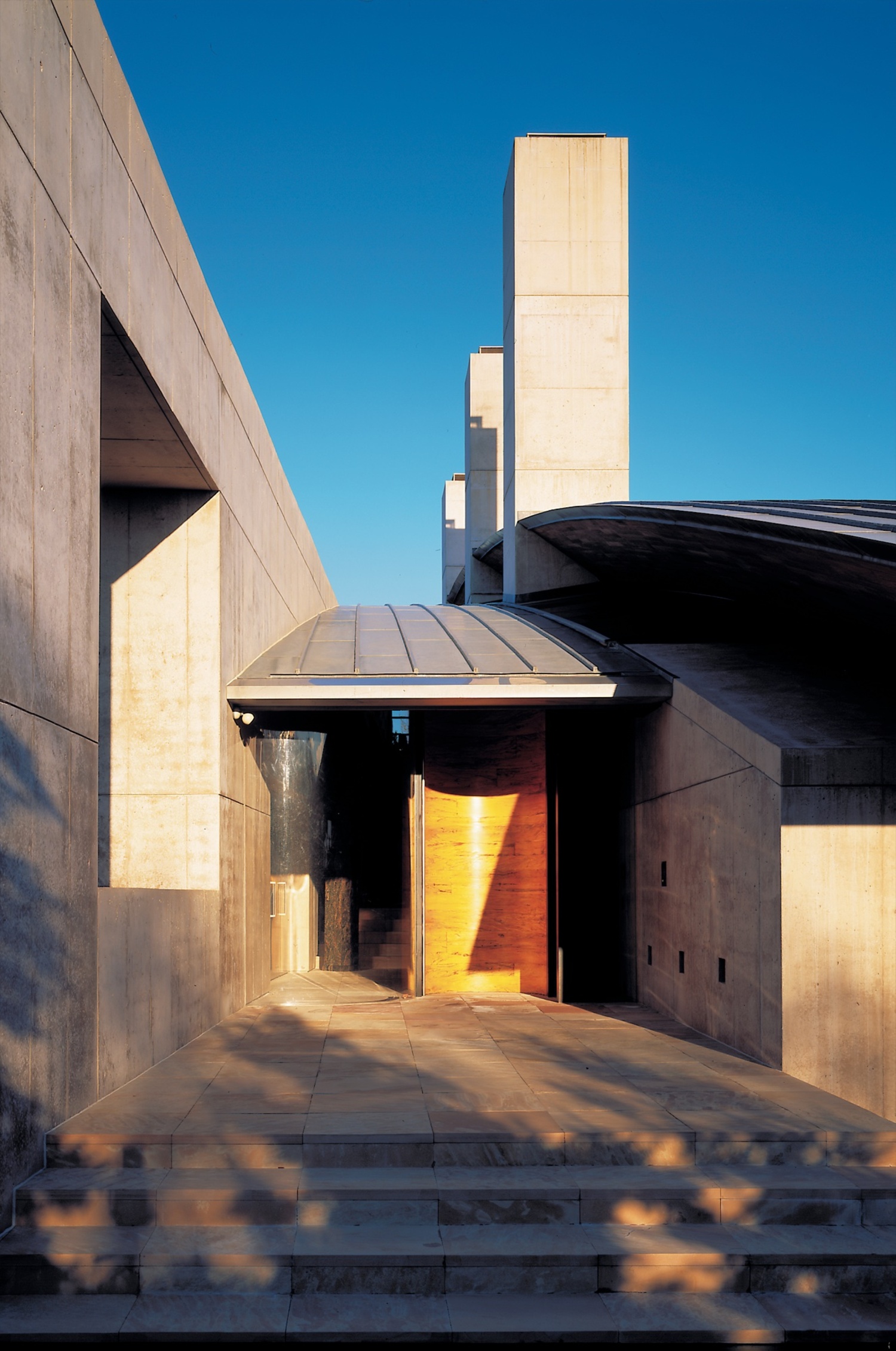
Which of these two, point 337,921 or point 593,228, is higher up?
point 593,228

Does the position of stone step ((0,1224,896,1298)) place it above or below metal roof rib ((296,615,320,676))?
below

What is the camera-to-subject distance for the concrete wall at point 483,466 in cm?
2919

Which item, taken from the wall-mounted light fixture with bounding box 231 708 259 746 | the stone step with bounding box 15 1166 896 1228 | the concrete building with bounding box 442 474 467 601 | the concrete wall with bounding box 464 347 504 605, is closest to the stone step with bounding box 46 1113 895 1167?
the stone step with bounding box 15 1166 896 1228

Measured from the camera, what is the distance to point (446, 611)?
17.6 metres

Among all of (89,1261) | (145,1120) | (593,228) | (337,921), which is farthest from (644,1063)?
(593,228)

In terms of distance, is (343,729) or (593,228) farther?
(593,228)

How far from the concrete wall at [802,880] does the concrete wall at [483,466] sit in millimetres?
18444

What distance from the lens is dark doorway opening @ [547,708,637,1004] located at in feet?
46.1

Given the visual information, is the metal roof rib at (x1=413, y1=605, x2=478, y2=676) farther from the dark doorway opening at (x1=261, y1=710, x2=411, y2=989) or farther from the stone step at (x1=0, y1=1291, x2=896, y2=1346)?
the stone step at (x1=0, y1=1291, x2=896, y2=1346)

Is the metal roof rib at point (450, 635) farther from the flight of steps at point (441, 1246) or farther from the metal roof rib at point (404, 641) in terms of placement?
the flight of steps at point (441, 1246)

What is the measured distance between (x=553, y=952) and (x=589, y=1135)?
24.2 ft

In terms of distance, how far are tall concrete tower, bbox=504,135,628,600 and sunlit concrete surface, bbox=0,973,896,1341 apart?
13391 millimetres

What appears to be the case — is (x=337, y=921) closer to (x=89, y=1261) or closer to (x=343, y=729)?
(x=343, y=729)

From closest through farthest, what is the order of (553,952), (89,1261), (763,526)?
(89,1261)
(763,526)
(553,952)
